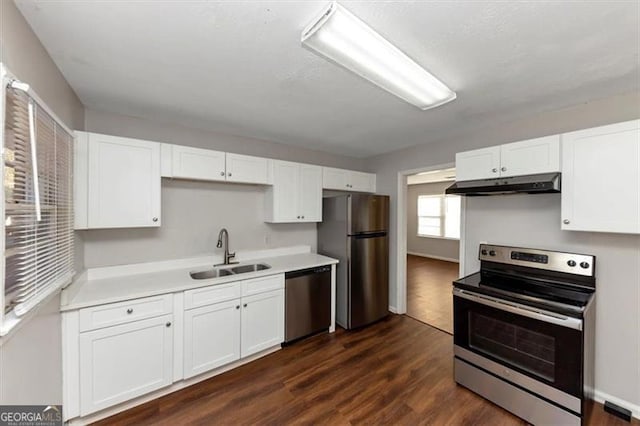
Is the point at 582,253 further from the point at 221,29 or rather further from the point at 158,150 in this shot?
the point at 158,150

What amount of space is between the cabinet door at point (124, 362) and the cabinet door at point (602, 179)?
332 cm

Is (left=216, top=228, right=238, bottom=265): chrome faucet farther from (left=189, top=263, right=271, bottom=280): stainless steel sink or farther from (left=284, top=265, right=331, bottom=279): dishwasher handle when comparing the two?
(left=284, top=265, right=331, bottom=279): dishwasher handle

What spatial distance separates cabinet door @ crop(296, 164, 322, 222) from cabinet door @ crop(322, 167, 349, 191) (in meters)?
→ 0.09

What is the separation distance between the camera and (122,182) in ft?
6.84

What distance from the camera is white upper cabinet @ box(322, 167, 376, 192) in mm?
3437

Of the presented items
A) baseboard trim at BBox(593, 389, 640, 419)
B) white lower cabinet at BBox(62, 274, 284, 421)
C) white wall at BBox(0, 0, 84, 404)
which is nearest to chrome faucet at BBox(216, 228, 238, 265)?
white lower cabinet at BBox(62, 274, 284, 421)

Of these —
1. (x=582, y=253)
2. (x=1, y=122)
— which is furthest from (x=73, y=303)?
(x=582, y=253)

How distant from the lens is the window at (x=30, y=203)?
104 centimetres

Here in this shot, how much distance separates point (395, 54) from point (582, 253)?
2.28 metres

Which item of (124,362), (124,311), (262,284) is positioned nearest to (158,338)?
(124,362)

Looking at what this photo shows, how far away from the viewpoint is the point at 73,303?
66.7 inches

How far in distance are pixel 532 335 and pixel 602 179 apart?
4.03ft

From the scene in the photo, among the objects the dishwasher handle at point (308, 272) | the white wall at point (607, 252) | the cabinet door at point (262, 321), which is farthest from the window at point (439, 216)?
the cabinet door at point (262, 321)

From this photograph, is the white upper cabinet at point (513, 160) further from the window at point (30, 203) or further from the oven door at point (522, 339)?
the window at point (30, 203)
